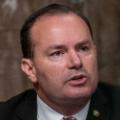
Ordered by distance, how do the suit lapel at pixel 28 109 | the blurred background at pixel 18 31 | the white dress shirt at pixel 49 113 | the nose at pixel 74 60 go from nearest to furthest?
1. the nose at pixel 74 60
2. the white dress shirt at pixel 49 113
3. the suit lapel at pixel 28 109
4. the blurred background at pixel 18 31

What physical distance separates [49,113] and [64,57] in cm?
30

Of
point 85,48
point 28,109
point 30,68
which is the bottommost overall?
point 28,109

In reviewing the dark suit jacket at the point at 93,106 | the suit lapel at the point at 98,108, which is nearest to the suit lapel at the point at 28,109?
the dark suit jacket at the point at 93,106

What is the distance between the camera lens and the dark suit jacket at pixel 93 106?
216 centimetres

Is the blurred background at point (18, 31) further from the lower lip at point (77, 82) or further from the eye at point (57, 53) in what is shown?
the lower lip at point (77, 82)

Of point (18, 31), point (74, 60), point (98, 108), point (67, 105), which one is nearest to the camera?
point (74, 60)

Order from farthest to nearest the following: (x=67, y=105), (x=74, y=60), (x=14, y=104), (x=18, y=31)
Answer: (x=18, y=31), (x=14, y=104), (x=67, y=105), (x=74, y=60)

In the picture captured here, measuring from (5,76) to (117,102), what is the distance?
4.44 ft

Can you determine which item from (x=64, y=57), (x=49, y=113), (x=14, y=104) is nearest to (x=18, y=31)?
(x=14, y=104)

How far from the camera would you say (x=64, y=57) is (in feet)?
6.59

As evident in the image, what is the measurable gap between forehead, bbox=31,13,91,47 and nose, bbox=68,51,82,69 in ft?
0.25

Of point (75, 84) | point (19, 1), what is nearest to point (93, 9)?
point (19, 1)

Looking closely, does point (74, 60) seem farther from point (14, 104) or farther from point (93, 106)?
point (14, 104)

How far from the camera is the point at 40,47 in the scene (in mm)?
2098
